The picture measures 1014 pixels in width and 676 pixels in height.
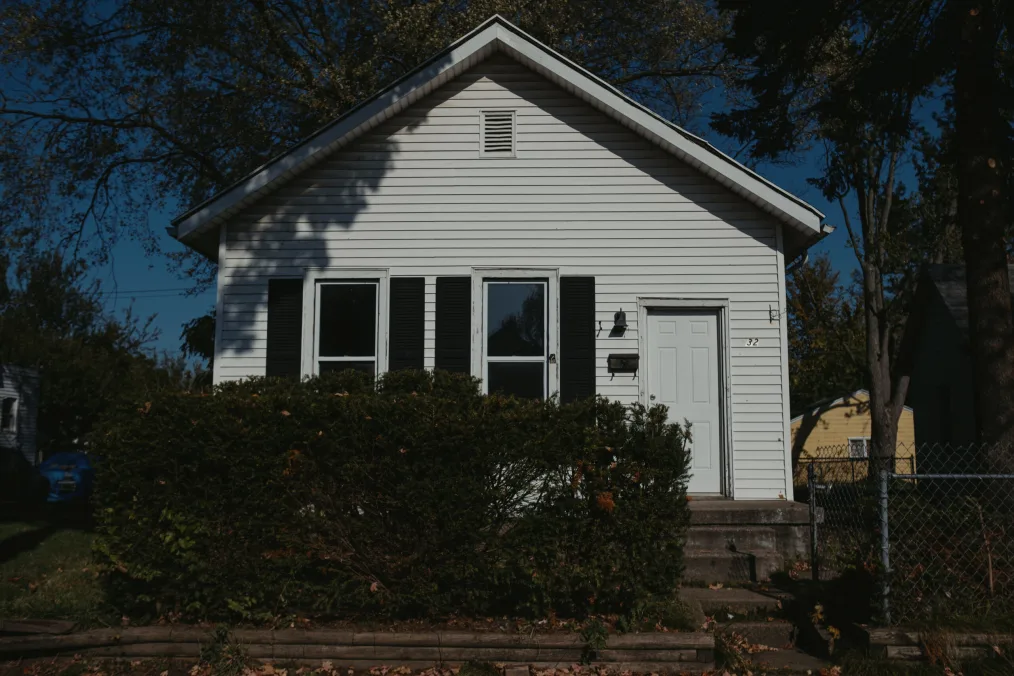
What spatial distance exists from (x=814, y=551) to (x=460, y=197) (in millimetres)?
5432

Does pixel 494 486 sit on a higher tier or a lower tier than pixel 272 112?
lower

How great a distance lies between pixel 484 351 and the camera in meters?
9.63

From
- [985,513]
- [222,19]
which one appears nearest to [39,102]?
[222,19]

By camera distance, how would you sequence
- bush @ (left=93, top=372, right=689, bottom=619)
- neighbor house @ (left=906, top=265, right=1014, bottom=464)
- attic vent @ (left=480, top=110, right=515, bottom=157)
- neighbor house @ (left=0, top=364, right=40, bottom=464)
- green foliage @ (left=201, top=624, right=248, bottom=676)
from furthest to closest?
neighbor house @ (left=0, top=364, right=40, bottom=464)
neighbor house @ (left=906, top=265, right=1014, bottom=464)
attic vent @ (left=480, top=110, right=515, bottom=157)
bush @ (left=93, top=372, right=689, bottom=619)
green foliage @ (left=201, top=624, right=248, bottom=676)

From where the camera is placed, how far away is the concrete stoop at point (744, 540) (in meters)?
8.08

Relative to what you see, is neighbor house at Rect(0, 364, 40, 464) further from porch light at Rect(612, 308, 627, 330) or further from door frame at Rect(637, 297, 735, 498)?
door frame at Rect(637, 297, 735, 498)

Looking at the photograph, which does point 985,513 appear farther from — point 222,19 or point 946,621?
point 222,19

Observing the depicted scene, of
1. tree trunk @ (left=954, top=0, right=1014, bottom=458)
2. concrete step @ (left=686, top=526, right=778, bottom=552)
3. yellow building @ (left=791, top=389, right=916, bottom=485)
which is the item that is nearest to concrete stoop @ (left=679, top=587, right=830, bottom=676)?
concrete step @ (left=686, top=526, right=778, bottom=552)

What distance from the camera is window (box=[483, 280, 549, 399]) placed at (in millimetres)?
9609

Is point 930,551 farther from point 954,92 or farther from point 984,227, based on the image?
point 954,92

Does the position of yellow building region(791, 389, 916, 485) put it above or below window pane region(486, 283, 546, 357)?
below

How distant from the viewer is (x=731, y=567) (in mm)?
8094

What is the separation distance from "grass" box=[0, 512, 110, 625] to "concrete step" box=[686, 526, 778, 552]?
211 inches

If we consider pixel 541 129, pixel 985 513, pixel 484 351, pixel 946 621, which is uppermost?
pixel 541 129
